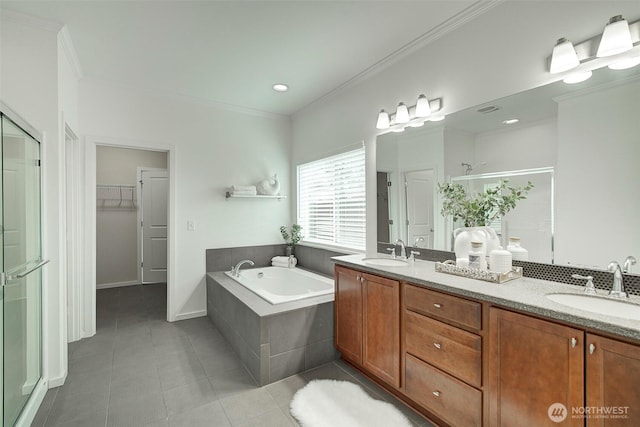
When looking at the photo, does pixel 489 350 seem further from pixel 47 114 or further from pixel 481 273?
pixel 47 114

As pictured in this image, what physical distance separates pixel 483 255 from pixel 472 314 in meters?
0.45

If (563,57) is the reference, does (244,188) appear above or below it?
below

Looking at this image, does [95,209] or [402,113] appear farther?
[95,209]

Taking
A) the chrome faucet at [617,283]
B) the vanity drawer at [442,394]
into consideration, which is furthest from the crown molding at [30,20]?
the chrome faucet at [617,283]

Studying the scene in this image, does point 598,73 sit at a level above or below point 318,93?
below

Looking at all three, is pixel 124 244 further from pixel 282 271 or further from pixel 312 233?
pixel 312 233

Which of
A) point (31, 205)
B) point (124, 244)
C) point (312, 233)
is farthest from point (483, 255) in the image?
point (124, 244)

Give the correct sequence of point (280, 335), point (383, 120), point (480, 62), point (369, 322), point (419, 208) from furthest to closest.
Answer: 1. point (383, 120)
2. point (419, 208)
3. point (280, 335)
4. point (369, 322)
5. point (480, 62)

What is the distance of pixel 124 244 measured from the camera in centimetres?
508

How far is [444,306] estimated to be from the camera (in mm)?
1663

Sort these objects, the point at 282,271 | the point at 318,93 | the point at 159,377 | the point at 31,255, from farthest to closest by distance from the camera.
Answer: the point at 282,271 < the point at 318,93 < the point at 159,377 < the point at 31,255

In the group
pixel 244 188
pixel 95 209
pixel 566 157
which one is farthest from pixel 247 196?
pixel 566 157

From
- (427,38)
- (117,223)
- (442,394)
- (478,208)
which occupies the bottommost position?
(442,394)

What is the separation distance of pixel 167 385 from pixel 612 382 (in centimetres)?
253
